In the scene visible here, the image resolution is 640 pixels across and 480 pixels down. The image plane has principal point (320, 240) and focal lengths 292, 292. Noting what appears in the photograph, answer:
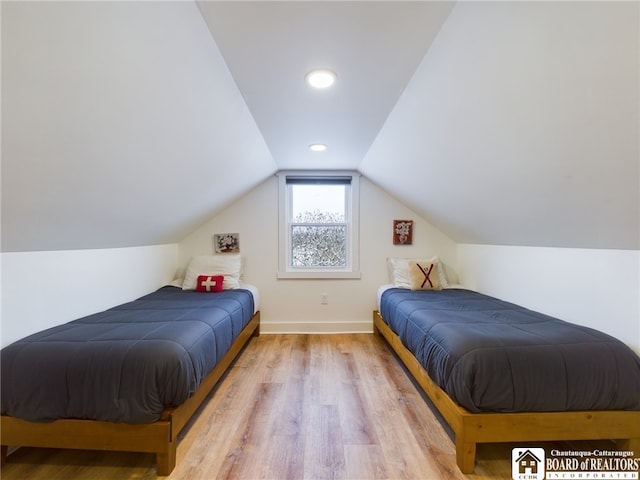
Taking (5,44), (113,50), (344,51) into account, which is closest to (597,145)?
(344,51)

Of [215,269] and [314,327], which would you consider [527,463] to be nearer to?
[314,327]

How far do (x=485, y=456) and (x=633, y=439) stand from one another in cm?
70

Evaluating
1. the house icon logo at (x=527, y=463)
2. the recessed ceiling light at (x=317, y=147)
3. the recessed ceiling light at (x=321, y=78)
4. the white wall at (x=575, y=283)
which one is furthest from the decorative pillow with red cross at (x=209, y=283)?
the white wall at (x=575, y=283)

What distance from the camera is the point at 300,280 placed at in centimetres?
359

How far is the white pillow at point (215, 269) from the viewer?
321 cm

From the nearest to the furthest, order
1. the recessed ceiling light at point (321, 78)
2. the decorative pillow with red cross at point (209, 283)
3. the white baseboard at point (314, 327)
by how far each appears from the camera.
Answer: the recessed ceiling light at point (321, 78), the decorative pillow with red cross at point (209, 283), the white baseboard at point (314, 327)

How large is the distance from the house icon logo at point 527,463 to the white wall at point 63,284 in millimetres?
2703

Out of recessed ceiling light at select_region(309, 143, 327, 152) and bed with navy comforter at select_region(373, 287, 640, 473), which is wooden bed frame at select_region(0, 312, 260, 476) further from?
recessed ceiling light at select_region(309, 143, 327, 152)

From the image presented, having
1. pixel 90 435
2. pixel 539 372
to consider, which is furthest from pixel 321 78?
pixel 90 435

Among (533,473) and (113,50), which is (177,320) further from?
(533,473)

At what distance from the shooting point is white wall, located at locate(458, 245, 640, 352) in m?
1.64

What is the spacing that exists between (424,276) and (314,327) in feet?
4.70

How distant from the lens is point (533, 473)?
56.9 inches

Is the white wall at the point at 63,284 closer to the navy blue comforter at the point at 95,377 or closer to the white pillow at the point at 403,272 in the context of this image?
the navy blue comforter at the point at 95,377
